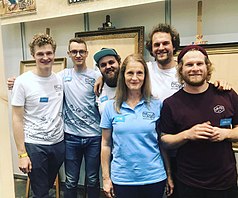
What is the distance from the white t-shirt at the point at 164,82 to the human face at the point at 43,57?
2.42 ft

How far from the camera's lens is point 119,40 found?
2.53 meters

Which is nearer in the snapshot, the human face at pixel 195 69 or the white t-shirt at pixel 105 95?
the human face at pixel 195 69

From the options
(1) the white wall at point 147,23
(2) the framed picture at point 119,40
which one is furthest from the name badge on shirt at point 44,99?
Result: (1) the white wall at point 147,23

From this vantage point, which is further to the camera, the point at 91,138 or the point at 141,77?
the point at 91,138

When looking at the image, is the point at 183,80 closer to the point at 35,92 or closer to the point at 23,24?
the point at 35,92

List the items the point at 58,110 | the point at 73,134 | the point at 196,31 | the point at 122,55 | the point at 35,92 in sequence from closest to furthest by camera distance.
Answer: the point at 35,92
the point at 58,110
the point at 73,134
the point at 196,31
the point at 122,55

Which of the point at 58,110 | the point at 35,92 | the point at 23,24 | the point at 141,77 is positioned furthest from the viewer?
the point at 23,24

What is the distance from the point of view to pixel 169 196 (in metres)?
1.64

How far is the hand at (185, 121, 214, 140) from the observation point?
4.33ft

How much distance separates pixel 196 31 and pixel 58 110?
1.37 m

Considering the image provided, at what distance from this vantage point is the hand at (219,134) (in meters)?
1.34

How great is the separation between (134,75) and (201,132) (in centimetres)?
49

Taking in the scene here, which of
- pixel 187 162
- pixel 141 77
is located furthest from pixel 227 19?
pixel 187 162

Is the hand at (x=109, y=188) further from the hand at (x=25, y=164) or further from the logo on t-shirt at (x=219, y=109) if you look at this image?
the logo on t-shirt at (x=219, y=109)
